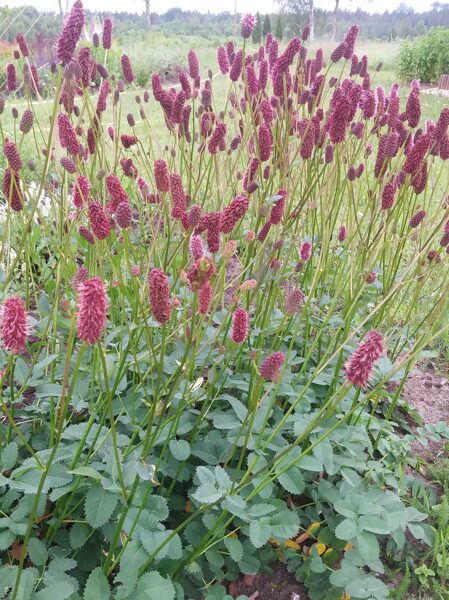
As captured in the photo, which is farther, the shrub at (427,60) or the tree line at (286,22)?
the tree line at (286,22)

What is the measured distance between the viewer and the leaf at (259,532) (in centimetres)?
127

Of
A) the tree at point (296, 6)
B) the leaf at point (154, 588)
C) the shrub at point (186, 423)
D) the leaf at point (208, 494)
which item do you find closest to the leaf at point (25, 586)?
the shrub at point (186, 423)

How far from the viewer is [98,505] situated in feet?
3.98

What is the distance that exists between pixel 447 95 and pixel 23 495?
12.5 m

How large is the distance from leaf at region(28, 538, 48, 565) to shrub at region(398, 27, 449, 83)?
15254 millimetres

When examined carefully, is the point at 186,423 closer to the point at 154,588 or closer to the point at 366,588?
the point at 154,588

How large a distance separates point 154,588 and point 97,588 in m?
0.12

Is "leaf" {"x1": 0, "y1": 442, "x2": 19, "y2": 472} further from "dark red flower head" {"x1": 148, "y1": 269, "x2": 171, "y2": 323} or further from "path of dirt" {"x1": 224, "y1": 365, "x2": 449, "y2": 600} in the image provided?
"path of dirt" {"x1": 224, "y1": 365, "x2": 449, "y2": 600}

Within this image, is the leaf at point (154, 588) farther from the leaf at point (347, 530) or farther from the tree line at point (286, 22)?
the tree line at point (286, 22)

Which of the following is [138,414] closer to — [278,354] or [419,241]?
[278,354]

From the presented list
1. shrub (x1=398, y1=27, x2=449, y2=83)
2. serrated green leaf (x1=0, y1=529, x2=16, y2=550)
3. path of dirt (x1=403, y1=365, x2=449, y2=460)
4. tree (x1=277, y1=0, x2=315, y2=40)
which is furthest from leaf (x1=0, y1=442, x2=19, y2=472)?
tree (x1=277, y1=0, x2=315, y2=40)

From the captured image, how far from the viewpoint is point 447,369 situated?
2641 millimetres

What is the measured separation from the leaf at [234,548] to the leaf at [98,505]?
31 cm

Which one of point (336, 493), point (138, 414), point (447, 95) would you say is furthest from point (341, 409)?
point (447, 95)
